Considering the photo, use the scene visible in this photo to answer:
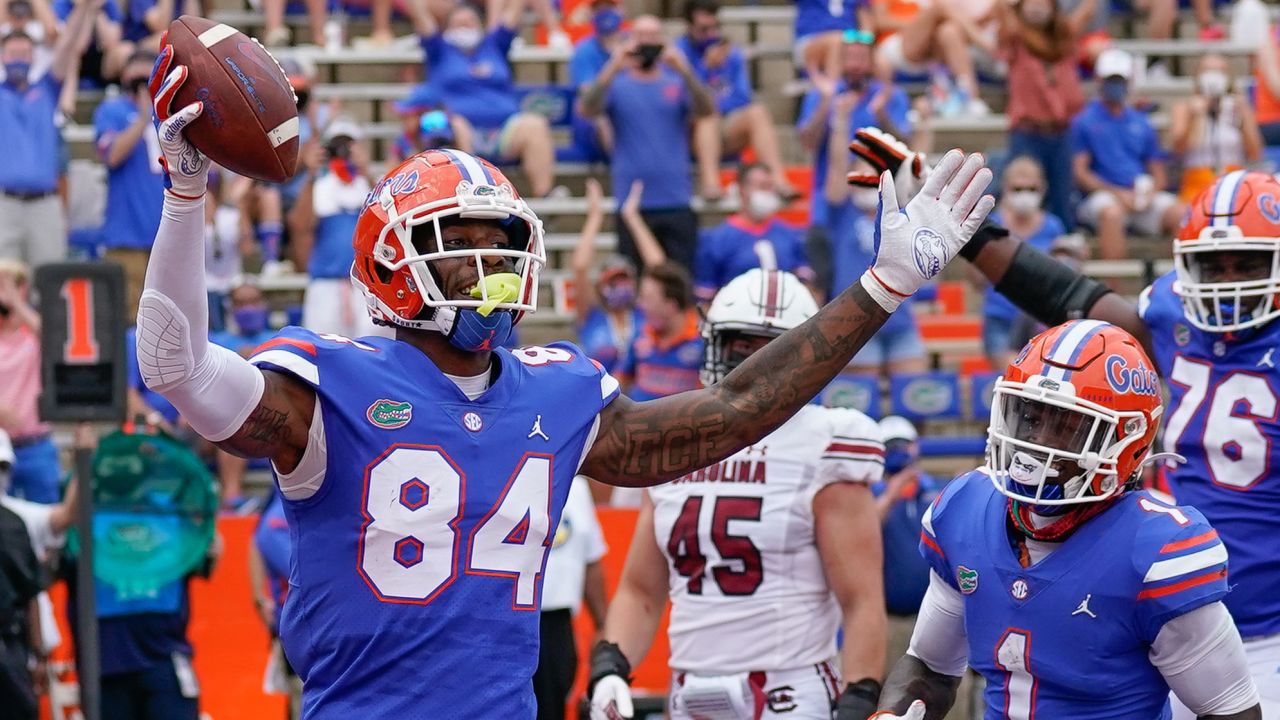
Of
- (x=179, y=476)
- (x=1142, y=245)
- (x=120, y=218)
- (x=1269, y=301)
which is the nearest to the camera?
(x=1269, y=301)

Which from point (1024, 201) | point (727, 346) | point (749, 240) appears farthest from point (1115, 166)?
point (727, 346)

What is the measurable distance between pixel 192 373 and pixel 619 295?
7.27 m

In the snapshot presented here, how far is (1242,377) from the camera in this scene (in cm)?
525

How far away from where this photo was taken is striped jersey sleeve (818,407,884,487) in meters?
5.49

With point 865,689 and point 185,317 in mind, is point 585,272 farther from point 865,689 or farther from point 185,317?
point 185,317

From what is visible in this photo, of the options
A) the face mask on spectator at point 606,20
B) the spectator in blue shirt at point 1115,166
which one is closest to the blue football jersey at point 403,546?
the face mask on spectator at point 606,20

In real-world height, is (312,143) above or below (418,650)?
above

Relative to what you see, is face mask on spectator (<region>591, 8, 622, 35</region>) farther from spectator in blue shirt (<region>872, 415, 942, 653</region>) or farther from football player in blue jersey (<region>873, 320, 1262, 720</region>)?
football player in blue jersey (<region>873, 320, 1262, 720</region>)

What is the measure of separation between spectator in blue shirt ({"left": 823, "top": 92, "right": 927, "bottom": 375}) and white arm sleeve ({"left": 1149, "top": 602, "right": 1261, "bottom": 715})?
680 centimetres

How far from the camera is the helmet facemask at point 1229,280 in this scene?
17.0 feet

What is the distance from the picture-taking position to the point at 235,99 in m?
3.27

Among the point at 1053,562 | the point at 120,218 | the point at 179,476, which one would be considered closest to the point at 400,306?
the point at 1053,562

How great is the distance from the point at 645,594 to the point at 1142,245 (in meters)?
8.14

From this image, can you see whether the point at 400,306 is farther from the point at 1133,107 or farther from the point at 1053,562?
the point at 1133,107
